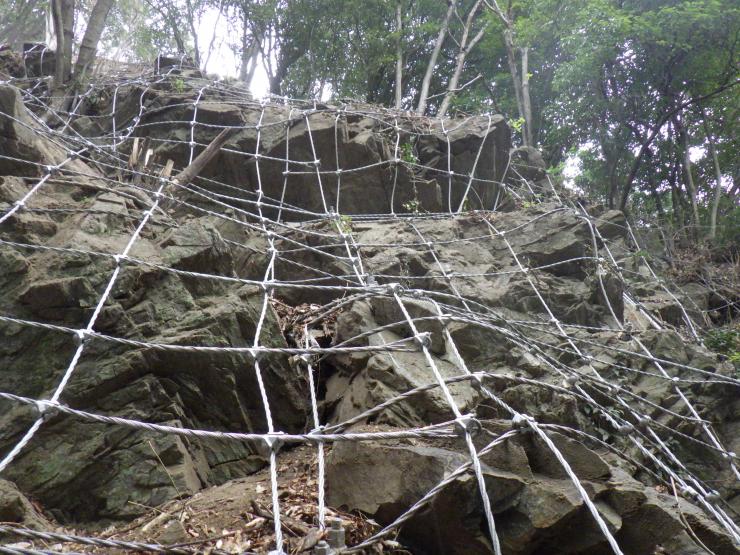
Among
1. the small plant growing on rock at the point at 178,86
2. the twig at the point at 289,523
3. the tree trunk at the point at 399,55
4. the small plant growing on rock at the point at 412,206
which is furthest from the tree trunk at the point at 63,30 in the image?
the twig at the point at 289,523

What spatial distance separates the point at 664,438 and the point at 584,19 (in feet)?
17.8

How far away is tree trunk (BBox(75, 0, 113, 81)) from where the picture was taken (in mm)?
5176

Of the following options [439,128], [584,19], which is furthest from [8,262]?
[584,19]

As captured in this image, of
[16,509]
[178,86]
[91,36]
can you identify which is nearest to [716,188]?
[178,86]

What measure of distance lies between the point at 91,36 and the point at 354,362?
15.1 feet

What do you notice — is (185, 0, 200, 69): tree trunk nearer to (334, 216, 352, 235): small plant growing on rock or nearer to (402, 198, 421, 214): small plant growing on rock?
(402, 198, 421, 214): small plant growing on rock

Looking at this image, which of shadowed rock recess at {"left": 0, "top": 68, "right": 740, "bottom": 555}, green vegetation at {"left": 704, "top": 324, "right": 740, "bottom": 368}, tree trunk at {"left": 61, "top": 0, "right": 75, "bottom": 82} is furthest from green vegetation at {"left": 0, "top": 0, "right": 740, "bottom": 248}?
green vegetation at {"left": 704, "top": 324, "right": 740, "bottom": 368}

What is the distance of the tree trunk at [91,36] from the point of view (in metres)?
5.18

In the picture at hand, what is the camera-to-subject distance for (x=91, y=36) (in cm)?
528

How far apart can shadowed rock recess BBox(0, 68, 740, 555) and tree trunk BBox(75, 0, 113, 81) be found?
151cm

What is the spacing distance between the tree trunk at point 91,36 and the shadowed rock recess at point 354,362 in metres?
1.51

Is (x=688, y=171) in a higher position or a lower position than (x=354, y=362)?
higher

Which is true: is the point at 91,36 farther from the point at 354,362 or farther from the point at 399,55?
the point at 354,362

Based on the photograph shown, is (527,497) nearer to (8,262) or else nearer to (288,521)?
Answer: (288,521)
